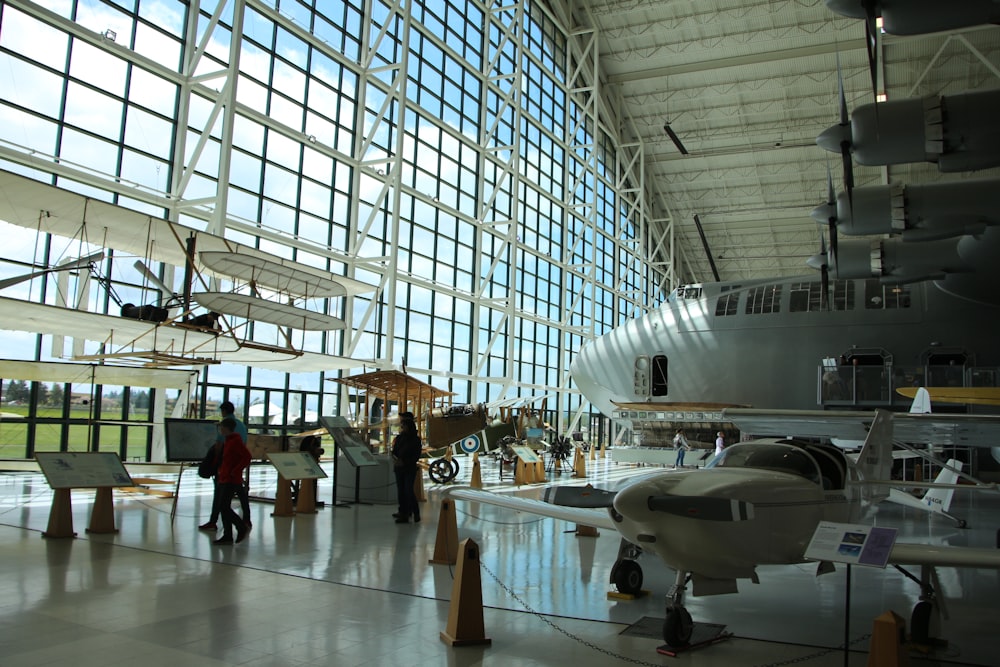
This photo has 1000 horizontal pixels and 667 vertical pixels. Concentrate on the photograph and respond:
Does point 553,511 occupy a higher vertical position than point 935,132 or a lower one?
lower

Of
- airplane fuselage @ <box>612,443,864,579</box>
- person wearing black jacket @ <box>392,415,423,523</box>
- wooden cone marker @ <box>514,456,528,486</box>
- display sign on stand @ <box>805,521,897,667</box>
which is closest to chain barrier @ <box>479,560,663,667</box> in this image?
airplane fuselage @ <box>612,443,864,579</box>

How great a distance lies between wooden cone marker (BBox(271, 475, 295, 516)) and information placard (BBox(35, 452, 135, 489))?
244 centimetres

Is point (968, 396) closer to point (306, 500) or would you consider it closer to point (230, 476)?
point (230, 476)

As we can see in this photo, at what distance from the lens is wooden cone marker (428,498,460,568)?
7.68m

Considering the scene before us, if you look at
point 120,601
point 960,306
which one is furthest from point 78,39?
point 960,306

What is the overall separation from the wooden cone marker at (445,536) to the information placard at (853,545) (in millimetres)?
4207

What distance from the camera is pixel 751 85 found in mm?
36719

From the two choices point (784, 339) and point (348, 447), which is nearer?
point (348, 447)

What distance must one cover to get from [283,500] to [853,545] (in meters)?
8.99

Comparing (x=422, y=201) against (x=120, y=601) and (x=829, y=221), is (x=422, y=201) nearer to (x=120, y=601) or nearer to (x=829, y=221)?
(x=829, y=221)

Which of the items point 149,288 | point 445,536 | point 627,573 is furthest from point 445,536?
point 149,288

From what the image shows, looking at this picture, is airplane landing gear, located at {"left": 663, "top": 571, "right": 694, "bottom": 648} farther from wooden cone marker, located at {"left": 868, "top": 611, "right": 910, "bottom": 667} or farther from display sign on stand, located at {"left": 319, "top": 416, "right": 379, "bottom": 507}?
display sign on stand, located at {"left": 319, "top": 416, "right": 379, "bottom": 507}

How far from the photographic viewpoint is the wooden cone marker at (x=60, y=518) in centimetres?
855

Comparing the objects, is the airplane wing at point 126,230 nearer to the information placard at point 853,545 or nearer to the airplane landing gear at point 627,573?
the airplane landing gear at point 627,573
